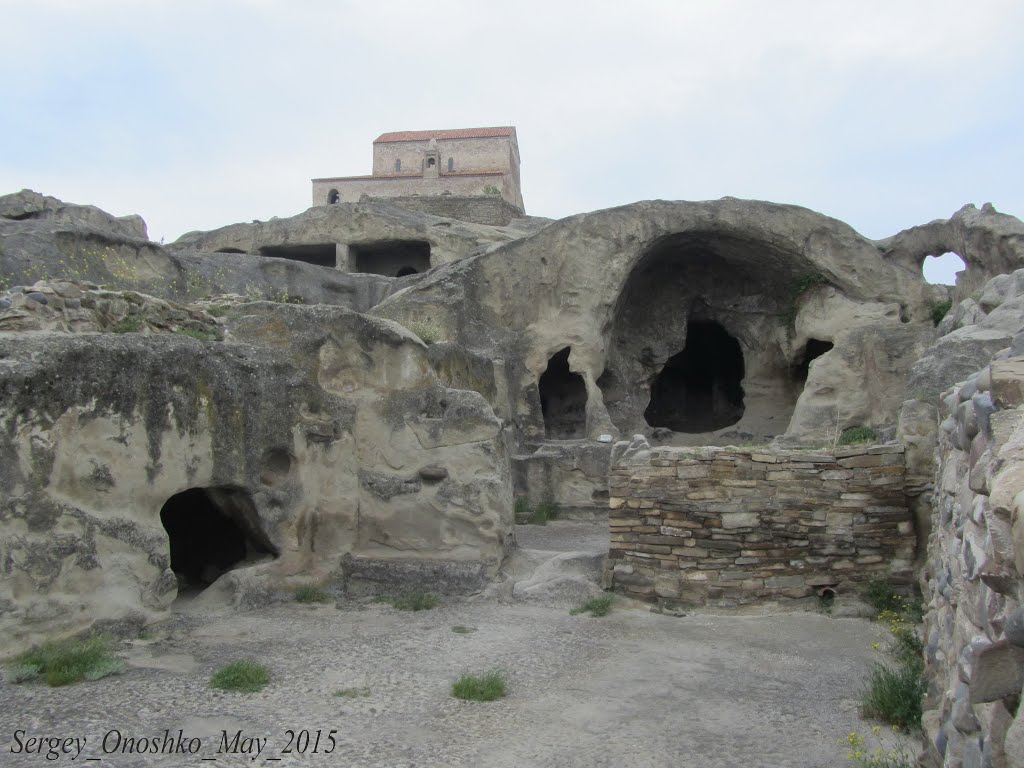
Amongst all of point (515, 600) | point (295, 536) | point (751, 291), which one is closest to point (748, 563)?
point (515, 600)

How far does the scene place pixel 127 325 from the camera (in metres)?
6.65

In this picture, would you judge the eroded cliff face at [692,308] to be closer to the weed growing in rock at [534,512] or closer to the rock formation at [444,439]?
the rock formation at [444,439]

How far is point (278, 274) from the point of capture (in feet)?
54.4

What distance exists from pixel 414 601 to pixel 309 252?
15.4 metres

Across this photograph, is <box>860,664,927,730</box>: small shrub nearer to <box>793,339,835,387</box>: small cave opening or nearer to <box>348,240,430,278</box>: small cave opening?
<box>793,339,835,387</box>: small cave opening

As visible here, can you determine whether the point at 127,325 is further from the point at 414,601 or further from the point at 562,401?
the point at 562,401

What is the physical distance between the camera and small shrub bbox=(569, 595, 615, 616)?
678 centimetres

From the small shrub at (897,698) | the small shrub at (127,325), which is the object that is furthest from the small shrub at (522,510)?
the small shrub at (897,698)

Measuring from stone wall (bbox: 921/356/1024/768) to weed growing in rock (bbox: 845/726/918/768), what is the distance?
0.45 ft

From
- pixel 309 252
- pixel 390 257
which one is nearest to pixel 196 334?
pixel 390 257

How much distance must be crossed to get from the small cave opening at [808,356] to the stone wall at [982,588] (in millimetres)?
11461

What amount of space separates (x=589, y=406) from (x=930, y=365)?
6.86m

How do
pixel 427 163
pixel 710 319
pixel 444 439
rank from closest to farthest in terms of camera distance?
pixel 444 439 → pixel 710 319 → pixel 427 163

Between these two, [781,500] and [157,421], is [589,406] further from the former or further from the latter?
[157,421]
